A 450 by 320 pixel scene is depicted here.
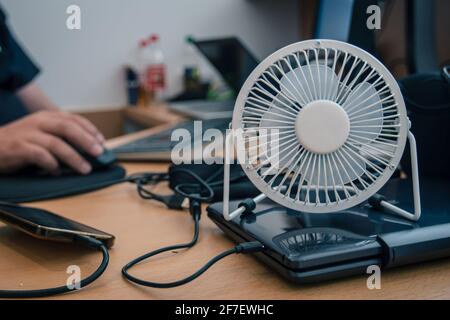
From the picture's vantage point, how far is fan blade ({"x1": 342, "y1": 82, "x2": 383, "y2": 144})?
399mm

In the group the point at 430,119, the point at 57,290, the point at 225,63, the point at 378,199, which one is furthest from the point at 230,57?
the point at 57,290

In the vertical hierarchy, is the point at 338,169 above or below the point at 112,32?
below

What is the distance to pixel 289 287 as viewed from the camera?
363 mm

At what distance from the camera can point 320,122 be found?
1.28 ft

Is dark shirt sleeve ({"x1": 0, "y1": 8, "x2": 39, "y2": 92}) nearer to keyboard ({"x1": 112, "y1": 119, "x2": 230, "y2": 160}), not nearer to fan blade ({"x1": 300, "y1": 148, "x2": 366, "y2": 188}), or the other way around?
keyboard ({"x1": 112, "y1": 119, "x2": 230, "y2": 160})

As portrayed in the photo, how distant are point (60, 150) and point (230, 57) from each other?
82 centimetres

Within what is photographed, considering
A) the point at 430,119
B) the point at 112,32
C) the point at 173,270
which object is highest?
the point at 112,32

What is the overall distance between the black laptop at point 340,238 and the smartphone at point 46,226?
0.13 meters

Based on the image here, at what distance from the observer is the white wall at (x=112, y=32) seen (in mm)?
1808

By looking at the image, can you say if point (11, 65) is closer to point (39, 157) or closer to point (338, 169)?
point (39, 157)

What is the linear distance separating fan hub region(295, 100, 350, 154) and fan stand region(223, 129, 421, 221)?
0.21 feet

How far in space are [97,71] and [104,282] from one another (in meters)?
1.69

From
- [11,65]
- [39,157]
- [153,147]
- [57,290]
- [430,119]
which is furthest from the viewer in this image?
[11,65]
